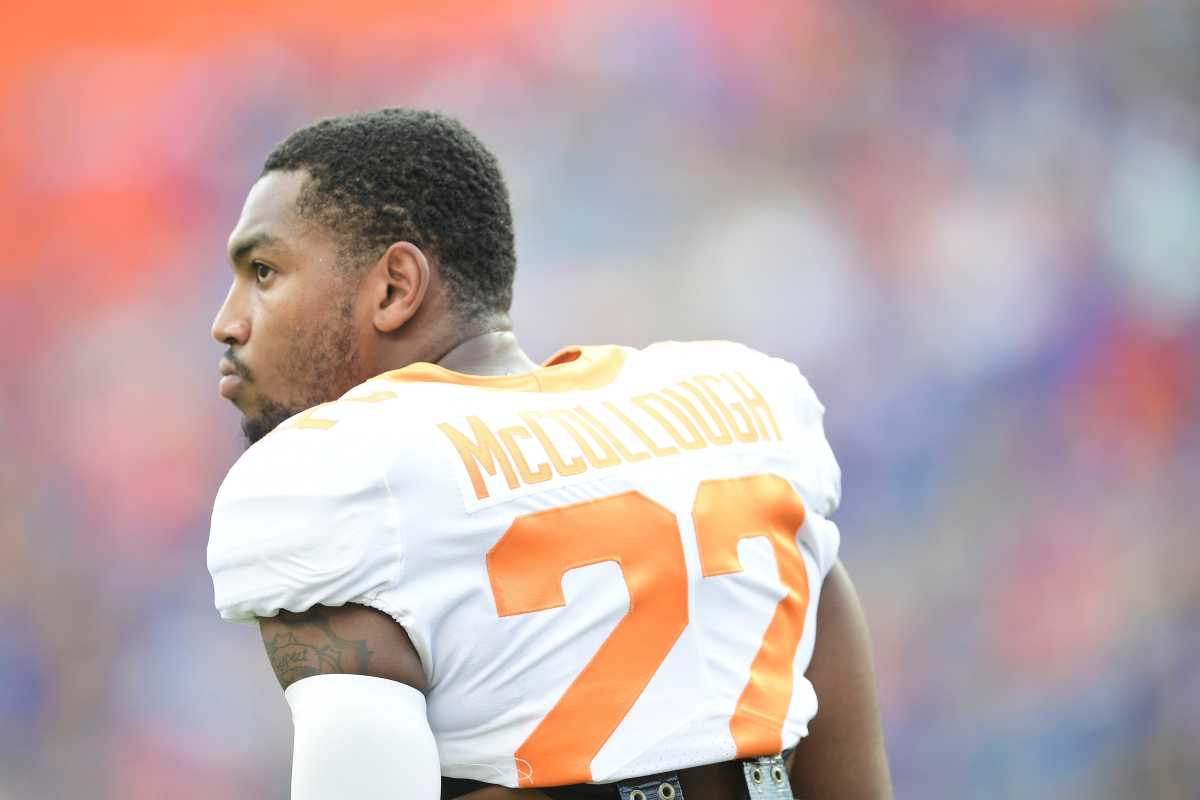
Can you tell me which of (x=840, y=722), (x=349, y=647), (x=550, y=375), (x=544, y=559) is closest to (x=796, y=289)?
(x=840, y=722)

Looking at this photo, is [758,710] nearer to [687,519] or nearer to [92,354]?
[687,519]

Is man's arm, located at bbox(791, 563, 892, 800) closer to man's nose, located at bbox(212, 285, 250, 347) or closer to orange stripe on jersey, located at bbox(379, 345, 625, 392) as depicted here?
orange stripe on jersey, located at bbox(379, 345, 625, 392)

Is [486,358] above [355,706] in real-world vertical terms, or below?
above

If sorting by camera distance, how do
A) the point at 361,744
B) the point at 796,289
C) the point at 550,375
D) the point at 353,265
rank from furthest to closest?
the point at 796,289 < the point at 353,265 < the point at 550,375 < the point at 361,744

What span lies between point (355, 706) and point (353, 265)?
0.50 m

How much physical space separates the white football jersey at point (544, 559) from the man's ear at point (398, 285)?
0.16m

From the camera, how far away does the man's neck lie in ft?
4.54

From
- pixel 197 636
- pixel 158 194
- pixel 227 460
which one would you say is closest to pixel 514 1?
pixel 158 194

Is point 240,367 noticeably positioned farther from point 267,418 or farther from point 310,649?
point 310,649

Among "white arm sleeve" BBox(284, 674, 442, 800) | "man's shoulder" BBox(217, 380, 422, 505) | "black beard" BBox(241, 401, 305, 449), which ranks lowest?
"white arm sleeve" BBox(284, 674, 442, 800)

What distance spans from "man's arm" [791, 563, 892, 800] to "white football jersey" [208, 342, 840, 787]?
14 cm

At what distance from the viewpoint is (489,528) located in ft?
3.66

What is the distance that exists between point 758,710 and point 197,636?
2.84m

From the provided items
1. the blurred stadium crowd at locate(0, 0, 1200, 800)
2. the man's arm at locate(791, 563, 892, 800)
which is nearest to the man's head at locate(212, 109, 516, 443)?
the man's arm at locate(791, 563, 892, 800)
